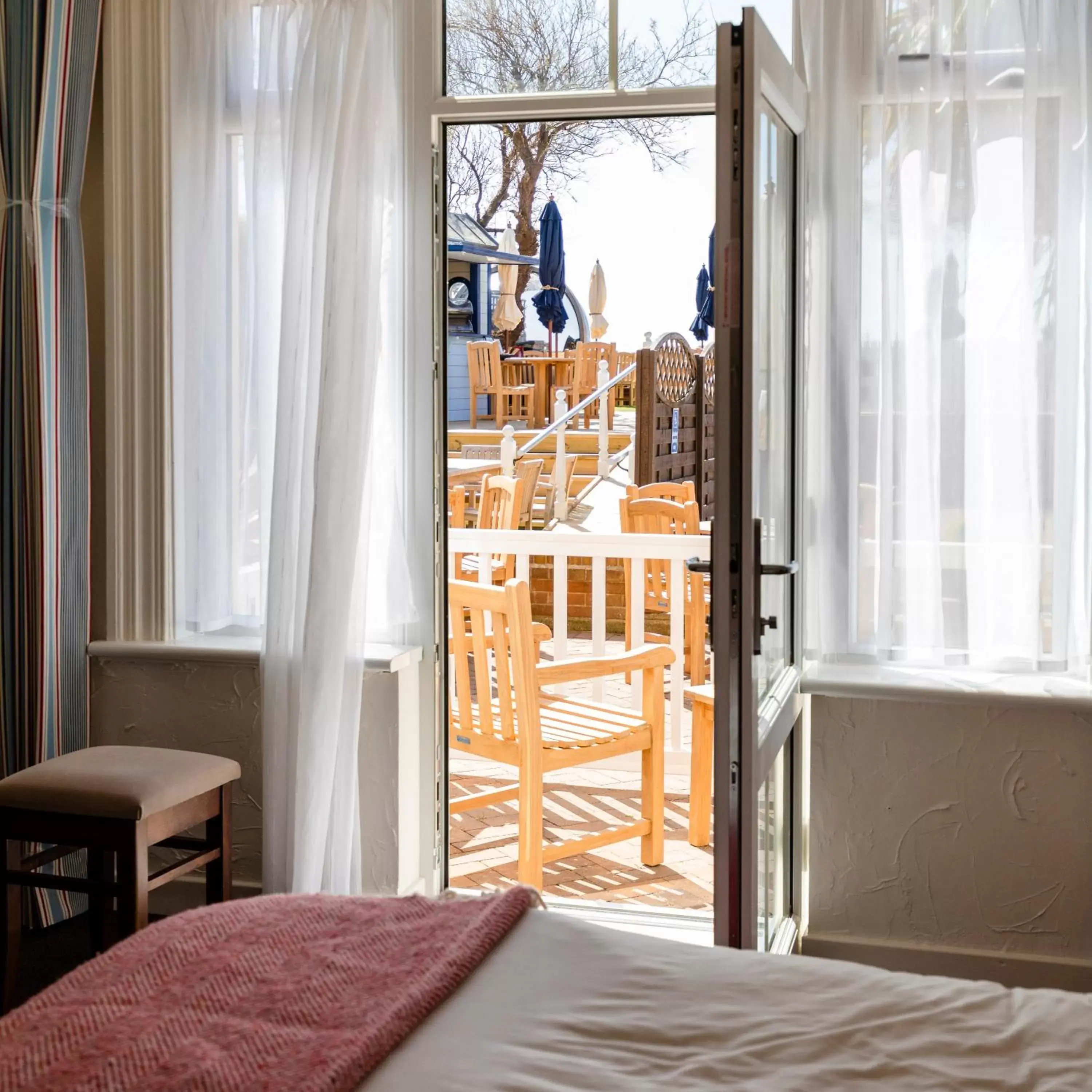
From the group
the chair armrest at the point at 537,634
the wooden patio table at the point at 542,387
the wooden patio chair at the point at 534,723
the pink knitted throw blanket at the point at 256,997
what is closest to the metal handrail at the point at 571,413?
the wooden patio table at the point at 542,387

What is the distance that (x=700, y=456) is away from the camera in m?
8.93

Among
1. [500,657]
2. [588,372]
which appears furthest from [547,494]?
[500,657]

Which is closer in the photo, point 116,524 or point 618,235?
point 116,524

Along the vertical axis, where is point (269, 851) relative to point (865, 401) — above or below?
below

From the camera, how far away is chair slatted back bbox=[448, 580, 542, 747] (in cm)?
365

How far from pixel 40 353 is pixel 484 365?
734cm

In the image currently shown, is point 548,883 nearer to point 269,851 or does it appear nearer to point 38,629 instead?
point 269,851

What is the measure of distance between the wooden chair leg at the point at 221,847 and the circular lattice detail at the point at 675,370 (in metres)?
5.45

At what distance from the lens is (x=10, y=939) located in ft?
9.02

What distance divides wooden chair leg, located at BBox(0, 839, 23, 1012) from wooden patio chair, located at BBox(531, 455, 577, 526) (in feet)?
18.6

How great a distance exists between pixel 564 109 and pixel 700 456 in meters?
6.05

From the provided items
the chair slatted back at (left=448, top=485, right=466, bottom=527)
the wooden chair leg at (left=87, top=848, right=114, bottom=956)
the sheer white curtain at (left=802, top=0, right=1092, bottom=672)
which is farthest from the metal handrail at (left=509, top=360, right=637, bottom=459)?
the wooden chair leg at (left=87, top=848, right=114, bottom=956)

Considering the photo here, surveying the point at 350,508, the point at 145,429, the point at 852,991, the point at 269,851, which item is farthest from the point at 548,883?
the point at 852,991

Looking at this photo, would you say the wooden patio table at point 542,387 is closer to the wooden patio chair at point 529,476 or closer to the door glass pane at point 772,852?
the wooden patio chair at point 529,476
